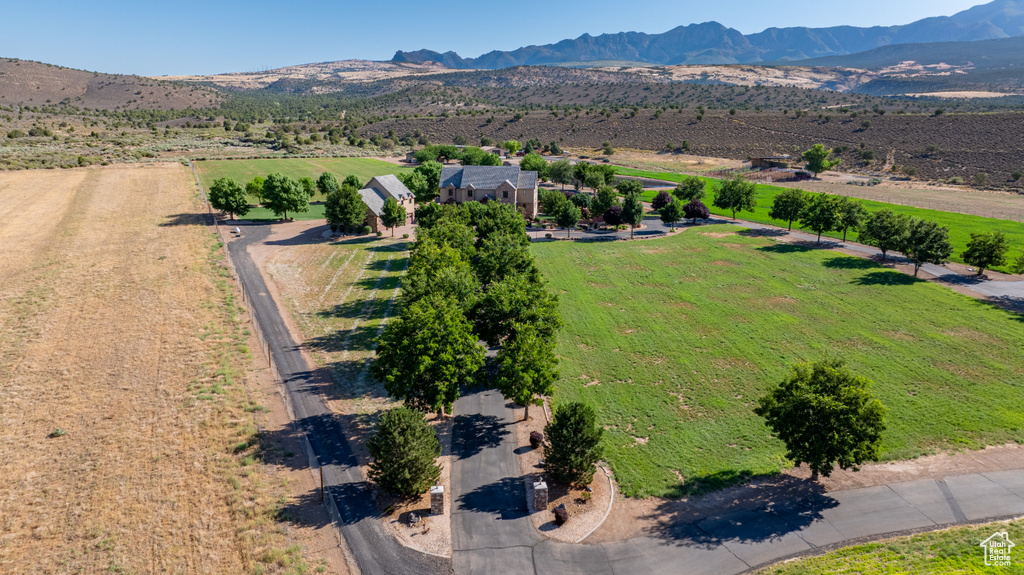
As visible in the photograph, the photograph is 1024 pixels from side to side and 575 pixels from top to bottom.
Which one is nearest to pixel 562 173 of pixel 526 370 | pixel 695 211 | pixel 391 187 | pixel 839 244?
pixel 695 211

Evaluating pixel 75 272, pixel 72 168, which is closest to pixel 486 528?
pixel 75 272

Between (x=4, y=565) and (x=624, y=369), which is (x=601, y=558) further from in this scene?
(x=4, y=565)

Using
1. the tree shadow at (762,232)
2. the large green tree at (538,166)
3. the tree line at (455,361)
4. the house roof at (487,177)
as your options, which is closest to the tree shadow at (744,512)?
the tree line at (455,361)

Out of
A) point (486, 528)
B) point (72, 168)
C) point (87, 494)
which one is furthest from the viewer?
point (72, 168)

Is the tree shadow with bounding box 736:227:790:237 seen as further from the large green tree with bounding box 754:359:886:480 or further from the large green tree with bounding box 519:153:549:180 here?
the large green tree with bounding box 754:359:886:480

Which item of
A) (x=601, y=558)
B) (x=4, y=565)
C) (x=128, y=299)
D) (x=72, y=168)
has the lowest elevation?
(x=601, y=558)
